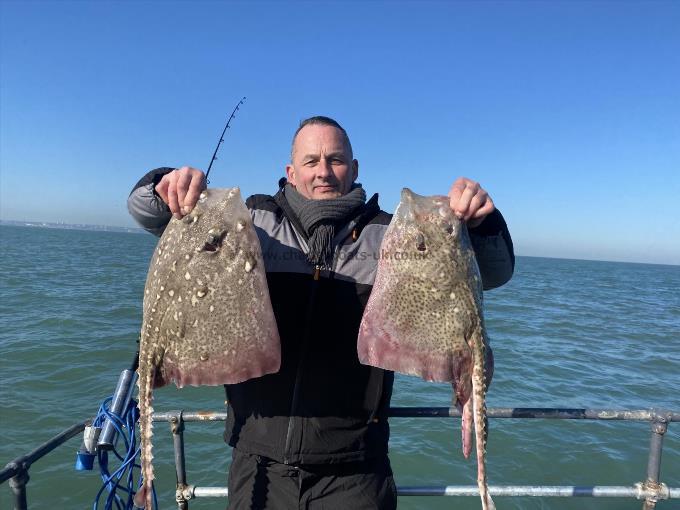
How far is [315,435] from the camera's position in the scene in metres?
2.68

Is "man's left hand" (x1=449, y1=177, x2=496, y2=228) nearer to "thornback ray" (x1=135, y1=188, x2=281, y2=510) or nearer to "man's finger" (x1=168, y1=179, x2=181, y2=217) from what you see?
"thornback ray" (x1=135, y1=188, x2=281, y2=510)

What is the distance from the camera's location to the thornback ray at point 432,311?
2482 mm

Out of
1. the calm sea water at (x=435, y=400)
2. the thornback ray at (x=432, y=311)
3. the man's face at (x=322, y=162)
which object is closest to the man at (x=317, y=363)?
the man's face at (x=322, y=162)

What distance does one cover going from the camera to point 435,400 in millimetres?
10508

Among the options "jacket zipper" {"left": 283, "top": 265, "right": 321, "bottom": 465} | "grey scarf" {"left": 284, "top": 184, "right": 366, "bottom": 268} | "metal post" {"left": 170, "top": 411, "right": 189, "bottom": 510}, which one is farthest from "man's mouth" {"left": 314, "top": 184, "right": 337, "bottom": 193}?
"metal post" {"left": 170, "top": 411, "right": 189, "bottom": 510}

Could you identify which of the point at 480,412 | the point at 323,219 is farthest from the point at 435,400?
the point at 323,219

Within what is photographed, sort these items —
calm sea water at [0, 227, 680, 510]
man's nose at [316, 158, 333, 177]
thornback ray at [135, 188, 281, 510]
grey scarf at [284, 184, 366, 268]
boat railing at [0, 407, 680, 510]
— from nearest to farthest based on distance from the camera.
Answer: thornback ray at [135, 188, 281, 510], grey scarf at [284, 184, 366, 268], man's nose at [316, 158, 333, 177], boat railing at [0, 407, 680, 510], calm sea water at [0, 227, 680, 510]

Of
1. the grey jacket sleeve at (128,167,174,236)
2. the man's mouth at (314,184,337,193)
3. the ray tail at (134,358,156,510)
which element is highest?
the man's mouth at (314,184,337,193)

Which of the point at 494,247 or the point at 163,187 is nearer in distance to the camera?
the point at 163,187

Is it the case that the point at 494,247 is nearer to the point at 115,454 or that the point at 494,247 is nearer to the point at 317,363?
the point at 317,363

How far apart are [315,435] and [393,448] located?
6.19 metres

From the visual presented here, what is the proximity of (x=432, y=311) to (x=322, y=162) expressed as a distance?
50.1 inches

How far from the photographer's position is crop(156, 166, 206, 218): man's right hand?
8.48 ft

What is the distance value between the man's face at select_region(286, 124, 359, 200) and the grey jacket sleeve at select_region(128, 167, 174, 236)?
0.88 m
